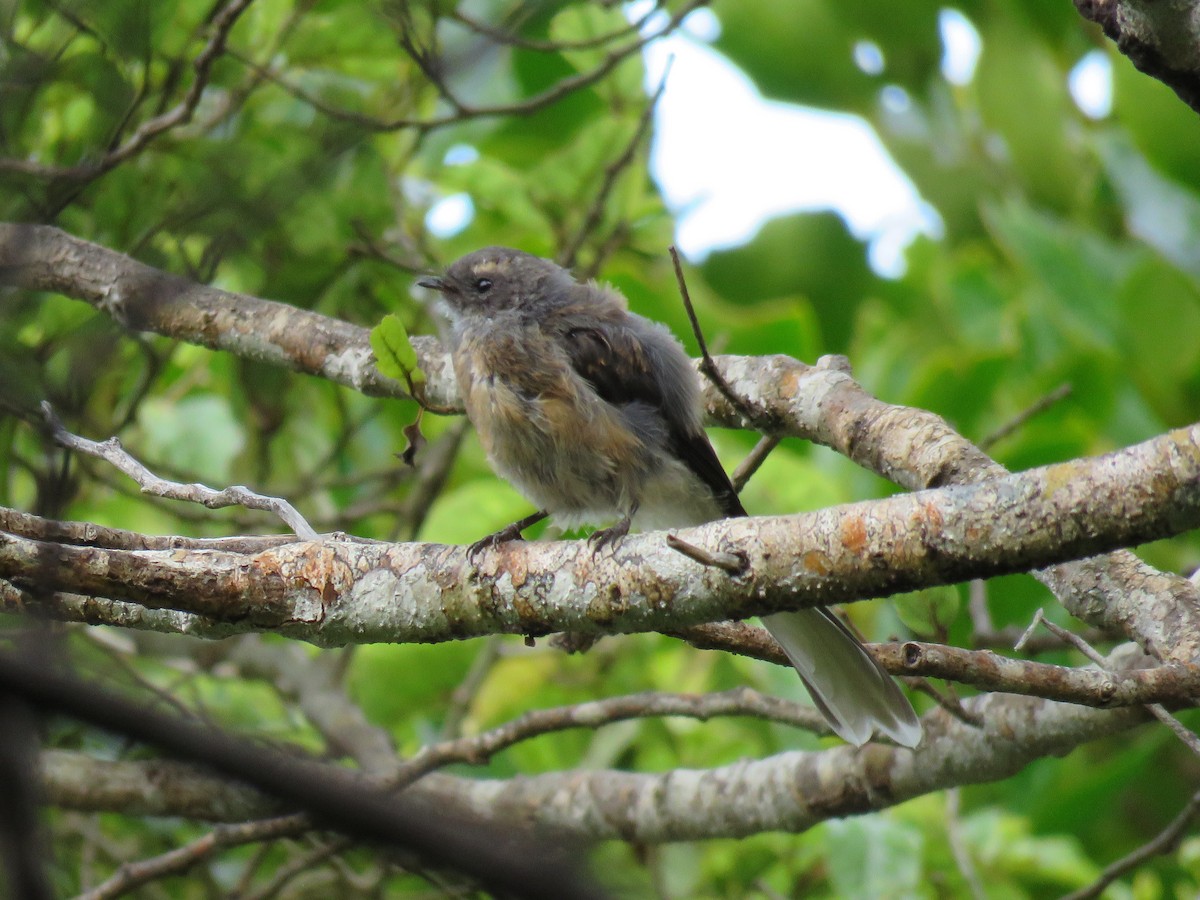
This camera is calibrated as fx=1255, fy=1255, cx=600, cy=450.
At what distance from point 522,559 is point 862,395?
1.33 meters

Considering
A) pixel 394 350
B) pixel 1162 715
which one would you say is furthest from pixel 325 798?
pixel 394 350

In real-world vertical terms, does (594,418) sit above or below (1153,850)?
above

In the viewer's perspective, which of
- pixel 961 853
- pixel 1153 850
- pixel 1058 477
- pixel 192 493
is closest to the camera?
pixel 1058 477

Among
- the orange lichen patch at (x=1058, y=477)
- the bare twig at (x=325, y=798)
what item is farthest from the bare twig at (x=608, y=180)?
→ the bare twig at (x=325, y=798)

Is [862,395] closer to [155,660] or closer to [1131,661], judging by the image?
[1131,661]

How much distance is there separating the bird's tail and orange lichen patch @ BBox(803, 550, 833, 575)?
1.27 m

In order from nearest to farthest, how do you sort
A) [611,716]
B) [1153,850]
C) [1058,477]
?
[1058,477] → [1153,850] → [611,716]

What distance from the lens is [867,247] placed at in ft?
23.8

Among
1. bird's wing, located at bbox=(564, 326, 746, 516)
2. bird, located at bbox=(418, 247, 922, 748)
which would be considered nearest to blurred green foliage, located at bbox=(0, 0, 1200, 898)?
bird, located at bbox=(418, 247, 922, 748)

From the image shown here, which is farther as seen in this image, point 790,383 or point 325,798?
point 790,383

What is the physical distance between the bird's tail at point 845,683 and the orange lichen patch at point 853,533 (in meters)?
1.31

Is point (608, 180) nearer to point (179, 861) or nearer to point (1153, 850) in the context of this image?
point (179, 861)

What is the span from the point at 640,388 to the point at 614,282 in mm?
2088

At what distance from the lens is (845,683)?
3535 mm
